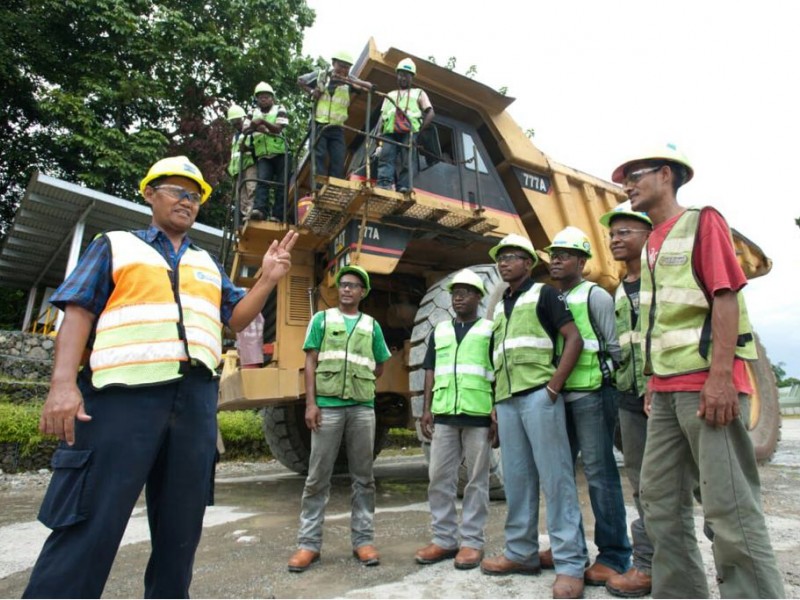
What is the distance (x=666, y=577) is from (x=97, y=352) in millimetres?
2181

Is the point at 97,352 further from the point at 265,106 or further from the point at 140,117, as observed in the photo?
the point at 140,117

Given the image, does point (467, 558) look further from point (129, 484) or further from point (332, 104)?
point (332, 104)

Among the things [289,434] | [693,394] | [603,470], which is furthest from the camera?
[289,434]

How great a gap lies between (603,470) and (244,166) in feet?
13.4

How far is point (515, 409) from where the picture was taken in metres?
3.05

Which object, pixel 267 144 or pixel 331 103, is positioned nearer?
pixel 331 103

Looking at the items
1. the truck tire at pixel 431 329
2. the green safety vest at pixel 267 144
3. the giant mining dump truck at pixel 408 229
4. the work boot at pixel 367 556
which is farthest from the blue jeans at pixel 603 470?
the green safety vest at pixel 267 144

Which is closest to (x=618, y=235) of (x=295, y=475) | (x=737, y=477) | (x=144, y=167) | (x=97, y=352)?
(x=737, y=477)

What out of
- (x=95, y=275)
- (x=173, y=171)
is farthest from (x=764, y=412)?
(x=95, y=275)

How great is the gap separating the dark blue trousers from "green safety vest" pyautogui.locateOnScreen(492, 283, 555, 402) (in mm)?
1547

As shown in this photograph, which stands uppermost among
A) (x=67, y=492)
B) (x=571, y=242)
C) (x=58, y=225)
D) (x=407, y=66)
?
(x=58, y=225)

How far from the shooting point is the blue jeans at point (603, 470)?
2.77m

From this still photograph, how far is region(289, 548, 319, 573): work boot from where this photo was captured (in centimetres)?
305

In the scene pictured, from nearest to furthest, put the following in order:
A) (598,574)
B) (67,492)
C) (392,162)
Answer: (67,492) → (598,574) → (392,162)
